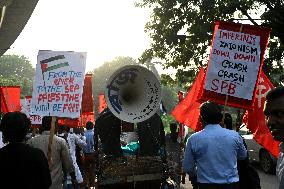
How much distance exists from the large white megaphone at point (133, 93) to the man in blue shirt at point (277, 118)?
4.90 meters

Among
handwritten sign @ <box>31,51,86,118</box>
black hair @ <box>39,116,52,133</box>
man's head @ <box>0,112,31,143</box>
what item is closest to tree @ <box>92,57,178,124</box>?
handwritten sign @ <box>31,51,86,118</box>

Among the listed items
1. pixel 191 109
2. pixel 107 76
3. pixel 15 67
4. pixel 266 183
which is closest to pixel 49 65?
pixel 191 109

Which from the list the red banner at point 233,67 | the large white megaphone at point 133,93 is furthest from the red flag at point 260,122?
the large white megaphone at point 133,93

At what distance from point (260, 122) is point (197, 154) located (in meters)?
2.53

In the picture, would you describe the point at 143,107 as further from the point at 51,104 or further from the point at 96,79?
the point at 96,79

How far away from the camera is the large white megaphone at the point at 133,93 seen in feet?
25.3

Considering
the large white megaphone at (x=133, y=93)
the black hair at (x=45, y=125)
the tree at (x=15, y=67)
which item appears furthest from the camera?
the tree at (x=15, y=67)

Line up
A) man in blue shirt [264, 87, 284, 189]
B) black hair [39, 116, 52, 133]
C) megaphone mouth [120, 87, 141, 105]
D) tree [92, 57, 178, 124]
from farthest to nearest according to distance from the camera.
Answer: tree [92, 57, 178, 124], megaphone mouth [120, 87, 141, 105], black hair [39, 116, 52, 133], man in blue shirt [264, 87, 284, 189]

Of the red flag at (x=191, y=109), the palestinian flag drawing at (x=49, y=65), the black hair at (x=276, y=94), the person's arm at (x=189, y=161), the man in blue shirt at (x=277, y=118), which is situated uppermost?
the palestinian flag drawing at (x=49, y=65)

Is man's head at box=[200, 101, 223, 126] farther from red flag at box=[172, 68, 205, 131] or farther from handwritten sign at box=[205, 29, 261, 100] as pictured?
red flag at box=[172, 68, 205, 131]

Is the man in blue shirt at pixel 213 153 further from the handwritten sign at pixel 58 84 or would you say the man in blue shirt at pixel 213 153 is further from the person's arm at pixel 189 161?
the handwritten sign at pixel 58 84

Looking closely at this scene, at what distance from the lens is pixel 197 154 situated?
4773 millimetres

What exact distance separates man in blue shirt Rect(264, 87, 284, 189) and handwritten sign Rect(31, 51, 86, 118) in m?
4.34

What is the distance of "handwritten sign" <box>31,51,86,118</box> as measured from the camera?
673 centimetres
